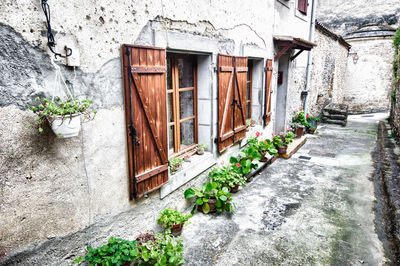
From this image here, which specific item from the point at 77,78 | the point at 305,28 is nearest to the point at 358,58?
the point at 305,28

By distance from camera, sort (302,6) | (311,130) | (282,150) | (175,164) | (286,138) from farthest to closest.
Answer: (311,130), (302,6), (286,138), (282,150), (175,164)

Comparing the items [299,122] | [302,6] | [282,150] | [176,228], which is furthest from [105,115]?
[302,6]

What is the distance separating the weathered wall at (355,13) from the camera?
57.2 feet

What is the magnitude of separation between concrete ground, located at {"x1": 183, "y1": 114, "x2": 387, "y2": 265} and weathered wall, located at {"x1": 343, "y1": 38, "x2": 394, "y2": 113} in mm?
12589

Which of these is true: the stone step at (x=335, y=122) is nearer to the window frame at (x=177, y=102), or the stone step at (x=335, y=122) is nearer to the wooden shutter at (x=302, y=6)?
the wooden shutter at (x=302, y=6)

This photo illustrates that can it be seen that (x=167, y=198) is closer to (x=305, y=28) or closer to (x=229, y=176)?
(x=229, y=176)

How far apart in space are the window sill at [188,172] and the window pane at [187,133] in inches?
9.9

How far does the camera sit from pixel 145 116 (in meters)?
2.90

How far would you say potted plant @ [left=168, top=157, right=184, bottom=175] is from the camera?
3586 mm

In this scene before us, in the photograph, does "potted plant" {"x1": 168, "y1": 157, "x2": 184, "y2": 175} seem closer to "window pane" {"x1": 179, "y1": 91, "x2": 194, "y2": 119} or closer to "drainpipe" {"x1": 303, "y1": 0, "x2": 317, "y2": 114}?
"window pane" {"x1": 179, "y1": 91, "x2": 194, "y2": 119}

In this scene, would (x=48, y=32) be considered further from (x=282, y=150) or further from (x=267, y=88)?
(x=282, y=150)

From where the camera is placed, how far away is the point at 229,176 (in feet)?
14.4

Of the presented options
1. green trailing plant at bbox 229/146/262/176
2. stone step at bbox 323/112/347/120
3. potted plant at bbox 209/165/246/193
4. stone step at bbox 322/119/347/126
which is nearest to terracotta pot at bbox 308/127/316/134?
stone step at bbox 322/119/347/126

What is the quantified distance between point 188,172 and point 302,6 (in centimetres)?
698
